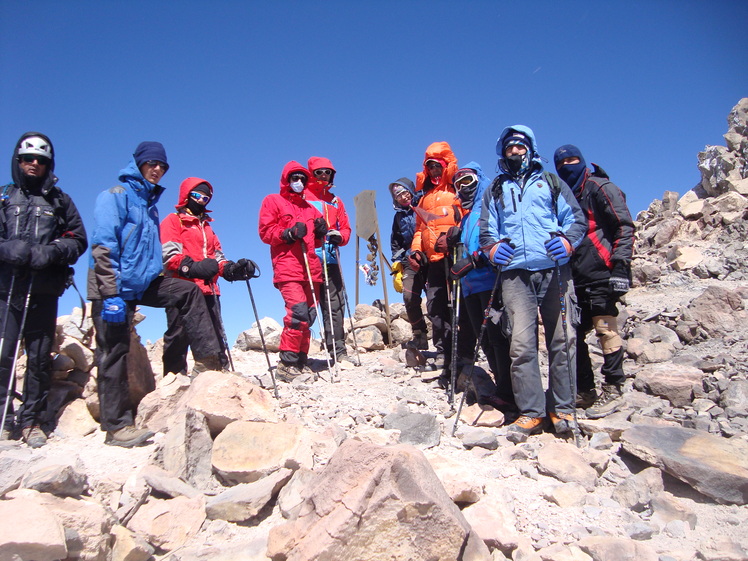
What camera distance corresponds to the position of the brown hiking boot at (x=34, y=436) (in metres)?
4.91

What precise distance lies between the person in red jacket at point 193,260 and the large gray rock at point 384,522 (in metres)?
3.55

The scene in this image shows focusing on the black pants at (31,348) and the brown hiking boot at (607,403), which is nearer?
the black pants at (31,348)

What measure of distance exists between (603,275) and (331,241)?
13.7ft

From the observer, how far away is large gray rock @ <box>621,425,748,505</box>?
142 inches

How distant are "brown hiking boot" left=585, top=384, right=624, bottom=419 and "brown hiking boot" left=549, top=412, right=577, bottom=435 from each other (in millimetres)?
676

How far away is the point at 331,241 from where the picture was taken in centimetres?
812

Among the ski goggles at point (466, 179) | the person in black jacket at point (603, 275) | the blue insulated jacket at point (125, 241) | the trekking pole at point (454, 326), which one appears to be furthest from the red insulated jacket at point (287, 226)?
the person in black jacket at point (603, 275)

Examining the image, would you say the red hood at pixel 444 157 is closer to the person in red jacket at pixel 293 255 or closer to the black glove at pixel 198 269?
the person in red jacket at pixel 293 255

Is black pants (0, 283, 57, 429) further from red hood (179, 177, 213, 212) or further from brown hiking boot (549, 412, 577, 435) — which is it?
brown hiking boot (549, 412, 577, 435)

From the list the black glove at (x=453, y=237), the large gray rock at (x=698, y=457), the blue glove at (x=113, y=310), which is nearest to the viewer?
the large gray rock at (x=698, y=457)

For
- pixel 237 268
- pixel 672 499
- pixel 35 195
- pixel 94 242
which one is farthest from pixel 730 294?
pixel 35 195

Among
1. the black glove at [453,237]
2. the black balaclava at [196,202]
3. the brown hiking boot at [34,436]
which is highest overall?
the black balaclava at [196,202]

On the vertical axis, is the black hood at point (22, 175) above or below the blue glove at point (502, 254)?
above

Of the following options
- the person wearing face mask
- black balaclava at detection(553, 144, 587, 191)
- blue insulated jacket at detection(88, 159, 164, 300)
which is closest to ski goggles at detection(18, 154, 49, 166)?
blue insulated jacket at detection(88, 159, 164, 300)
